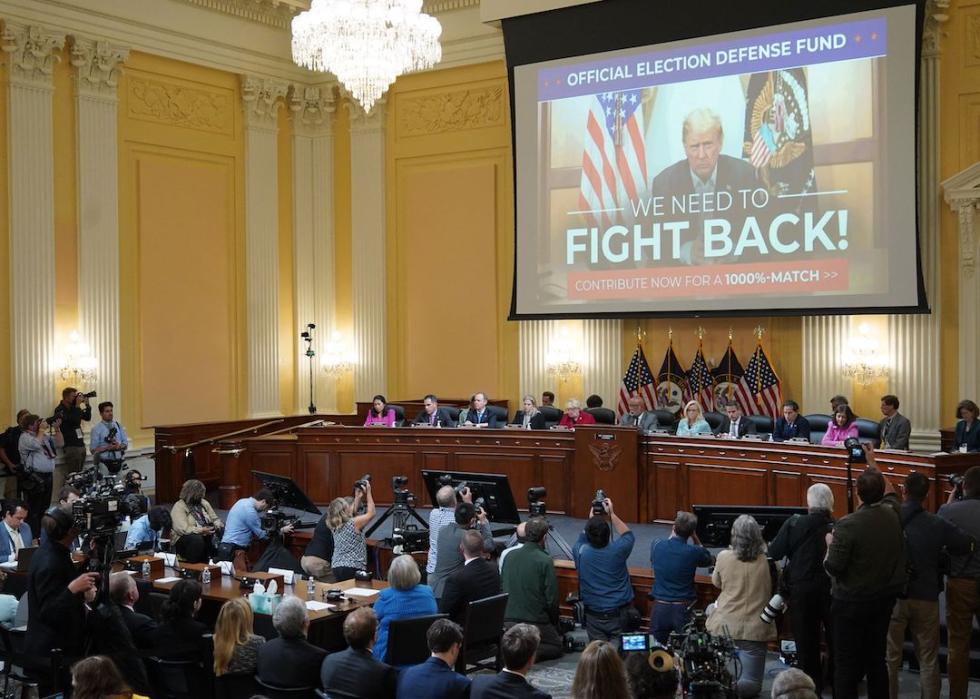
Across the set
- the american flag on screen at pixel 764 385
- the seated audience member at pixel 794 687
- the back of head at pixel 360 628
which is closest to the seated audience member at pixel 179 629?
the back of head at pixel 360 628

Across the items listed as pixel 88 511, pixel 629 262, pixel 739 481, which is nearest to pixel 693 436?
pixel 739 481

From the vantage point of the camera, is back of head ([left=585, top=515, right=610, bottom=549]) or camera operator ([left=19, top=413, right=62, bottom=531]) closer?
back of head ([left=585, top=515, right=610, bottom=549])

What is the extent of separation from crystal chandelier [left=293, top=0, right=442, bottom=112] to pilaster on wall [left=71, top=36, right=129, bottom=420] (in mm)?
4377

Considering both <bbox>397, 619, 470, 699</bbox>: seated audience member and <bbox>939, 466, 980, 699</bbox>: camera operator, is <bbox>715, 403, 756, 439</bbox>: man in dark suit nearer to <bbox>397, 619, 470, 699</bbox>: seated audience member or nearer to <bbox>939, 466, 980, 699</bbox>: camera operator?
<bbox>939, 466, 980, 699</bbox>: camera operator

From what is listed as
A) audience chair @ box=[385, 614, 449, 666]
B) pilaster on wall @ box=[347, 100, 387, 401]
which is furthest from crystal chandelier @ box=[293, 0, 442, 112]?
audience chair @ box=[385, 614, 449, 666]

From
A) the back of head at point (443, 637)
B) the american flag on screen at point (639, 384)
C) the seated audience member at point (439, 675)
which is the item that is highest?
the american flag on screen at point (639, 384)

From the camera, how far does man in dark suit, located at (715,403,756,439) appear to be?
38.9 ft

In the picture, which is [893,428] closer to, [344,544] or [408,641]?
[344,544]

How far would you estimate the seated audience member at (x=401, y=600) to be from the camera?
21.1ft

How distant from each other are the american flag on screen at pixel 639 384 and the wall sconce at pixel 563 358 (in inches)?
35.1

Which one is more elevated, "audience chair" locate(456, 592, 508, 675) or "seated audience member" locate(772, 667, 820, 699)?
"seated audience member" locate(772, 667, 820, 699)

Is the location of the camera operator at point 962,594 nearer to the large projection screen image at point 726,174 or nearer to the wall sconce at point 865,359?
the large projection screen image at point 726,174

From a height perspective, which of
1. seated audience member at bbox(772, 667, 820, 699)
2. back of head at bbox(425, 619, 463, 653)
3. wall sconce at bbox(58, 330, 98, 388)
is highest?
wall sconce at bbox(58, 330, 98, 388)

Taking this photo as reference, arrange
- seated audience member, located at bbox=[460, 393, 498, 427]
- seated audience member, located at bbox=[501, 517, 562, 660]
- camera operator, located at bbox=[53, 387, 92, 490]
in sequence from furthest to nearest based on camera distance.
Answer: seated audience member, located at bbox=[460, 393, 498, 427] < camera operator, located at bbox=[53, 387, 92, 490] < seated audience member, located at bbox=[501, 517, 562, 660]
